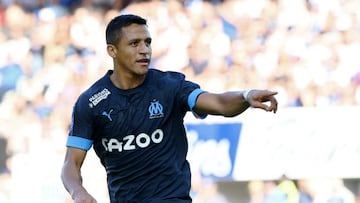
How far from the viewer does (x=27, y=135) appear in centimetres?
1024

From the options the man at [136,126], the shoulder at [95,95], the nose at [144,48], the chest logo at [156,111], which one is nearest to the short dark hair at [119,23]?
the man at [136,126]

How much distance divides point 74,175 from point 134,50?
0.77m

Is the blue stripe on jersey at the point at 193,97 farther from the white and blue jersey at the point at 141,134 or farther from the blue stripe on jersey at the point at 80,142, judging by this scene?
the blue stripe on jersey at the point at 80,142

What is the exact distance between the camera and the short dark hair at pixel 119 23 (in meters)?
5.25

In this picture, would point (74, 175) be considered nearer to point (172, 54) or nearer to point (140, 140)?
point (140, 140)

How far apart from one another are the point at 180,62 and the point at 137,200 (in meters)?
4.94

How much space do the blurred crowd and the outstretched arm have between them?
15.9ft

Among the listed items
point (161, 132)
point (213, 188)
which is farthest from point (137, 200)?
point (213, 188)

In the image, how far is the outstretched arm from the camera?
4.62m

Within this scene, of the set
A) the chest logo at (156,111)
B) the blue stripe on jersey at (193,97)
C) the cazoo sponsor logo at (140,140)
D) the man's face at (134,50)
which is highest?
the man's face at (134,50)

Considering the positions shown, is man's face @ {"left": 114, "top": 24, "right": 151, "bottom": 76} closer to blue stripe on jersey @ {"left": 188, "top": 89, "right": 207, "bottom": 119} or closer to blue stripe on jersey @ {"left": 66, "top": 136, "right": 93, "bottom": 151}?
blue stripe on jersey @ {"left": 188, "top": 89, "right": 207, "bottom": 119}

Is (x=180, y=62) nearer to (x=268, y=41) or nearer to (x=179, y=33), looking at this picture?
(x=179, y=33)

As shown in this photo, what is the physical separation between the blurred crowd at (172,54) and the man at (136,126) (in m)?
4.70

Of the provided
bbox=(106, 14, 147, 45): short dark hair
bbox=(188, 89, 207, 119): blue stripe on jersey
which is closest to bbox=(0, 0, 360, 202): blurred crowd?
bbox=(106, 14, 147, 45): short dark hair
